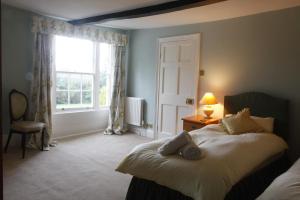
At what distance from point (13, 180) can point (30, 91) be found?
1.84 m

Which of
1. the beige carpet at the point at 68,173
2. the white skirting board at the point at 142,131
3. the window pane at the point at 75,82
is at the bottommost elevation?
the beige carpet at the point at 68,173

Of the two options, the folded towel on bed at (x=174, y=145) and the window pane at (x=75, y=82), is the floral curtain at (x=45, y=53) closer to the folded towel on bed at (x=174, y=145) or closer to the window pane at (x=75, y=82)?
the window pane at (x=75, y=82)

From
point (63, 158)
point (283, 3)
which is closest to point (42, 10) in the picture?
point (63, 158)

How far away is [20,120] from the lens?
170 inches

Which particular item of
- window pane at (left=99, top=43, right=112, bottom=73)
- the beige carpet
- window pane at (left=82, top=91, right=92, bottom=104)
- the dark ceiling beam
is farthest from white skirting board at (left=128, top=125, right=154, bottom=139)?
the dark ceiling beam

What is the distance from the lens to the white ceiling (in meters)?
3.44

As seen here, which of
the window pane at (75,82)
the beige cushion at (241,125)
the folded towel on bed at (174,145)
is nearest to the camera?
the folded towel on bed at (174,145)

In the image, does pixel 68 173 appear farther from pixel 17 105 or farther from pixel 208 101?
pixel 208 101

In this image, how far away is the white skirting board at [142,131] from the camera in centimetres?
553

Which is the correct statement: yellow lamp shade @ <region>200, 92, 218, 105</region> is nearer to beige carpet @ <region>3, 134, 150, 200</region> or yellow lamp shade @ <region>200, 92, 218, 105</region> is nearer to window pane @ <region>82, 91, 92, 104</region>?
beige carpet @ <region>3, 134, 150, 200</region>

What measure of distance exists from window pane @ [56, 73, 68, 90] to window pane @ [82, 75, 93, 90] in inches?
16.5

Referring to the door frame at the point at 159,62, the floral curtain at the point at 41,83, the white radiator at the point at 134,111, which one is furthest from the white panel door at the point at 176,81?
the floral curtain at the point at 41,83

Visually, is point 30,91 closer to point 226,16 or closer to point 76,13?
point 76,13

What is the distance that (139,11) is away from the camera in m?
3.81
